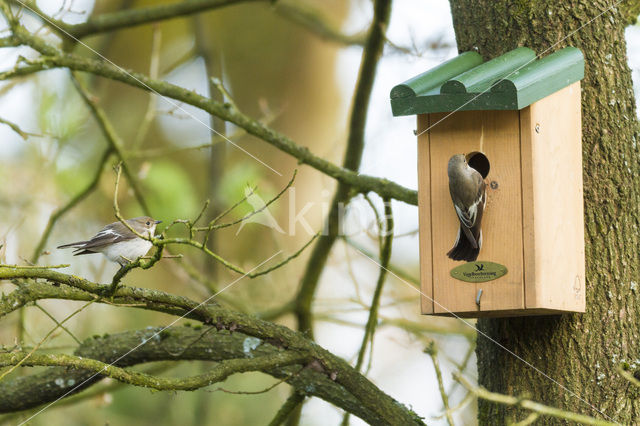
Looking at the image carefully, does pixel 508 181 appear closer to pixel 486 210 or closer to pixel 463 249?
pixel 486 210

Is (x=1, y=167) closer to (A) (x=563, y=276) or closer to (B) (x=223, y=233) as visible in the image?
(B) (x=223, y=233)

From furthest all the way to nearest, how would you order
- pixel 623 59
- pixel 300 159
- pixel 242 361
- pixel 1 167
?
pixel 1 167
pixel 300 159
pixel 623 59
pixel 242 361

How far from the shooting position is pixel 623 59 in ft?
10.9

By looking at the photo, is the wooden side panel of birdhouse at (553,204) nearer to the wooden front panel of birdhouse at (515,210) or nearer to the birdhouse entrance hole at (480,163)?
the wooden front panel of birdhouse at (515,210)

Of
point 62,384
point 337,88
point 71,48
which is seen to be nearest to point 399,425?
point 62,384

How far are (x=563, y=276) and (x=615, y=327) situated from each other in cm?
34

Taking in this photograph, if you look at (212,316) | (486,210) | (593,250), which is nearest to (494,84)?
(486,210)

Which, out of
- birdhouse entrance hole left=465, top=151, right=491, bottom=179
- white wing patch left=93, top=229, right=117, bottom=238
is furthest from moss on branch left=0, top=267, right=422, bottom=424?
birdhouse entrance hole left=465, top=151, right=491, bottom=179

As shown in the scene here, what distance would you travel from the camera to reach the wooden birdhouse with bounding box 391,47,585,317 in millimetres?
2898

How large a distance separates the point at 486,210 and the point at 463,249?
0.58 ft

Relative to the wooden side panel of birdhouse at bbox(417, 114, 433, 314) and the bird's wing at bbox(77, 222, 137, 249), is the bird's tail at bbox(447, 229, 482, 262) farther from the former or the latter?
the bird's wing at bbox(77, 222, 137, 249)

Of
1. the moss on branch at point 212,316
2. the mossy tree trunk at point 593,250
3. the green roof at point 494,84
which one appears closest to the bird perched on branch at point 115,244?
the moss on branch at point 212,316

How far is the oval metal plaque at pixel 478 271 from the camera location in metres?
2.94

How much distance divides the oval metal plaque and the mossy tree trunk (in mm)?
387
